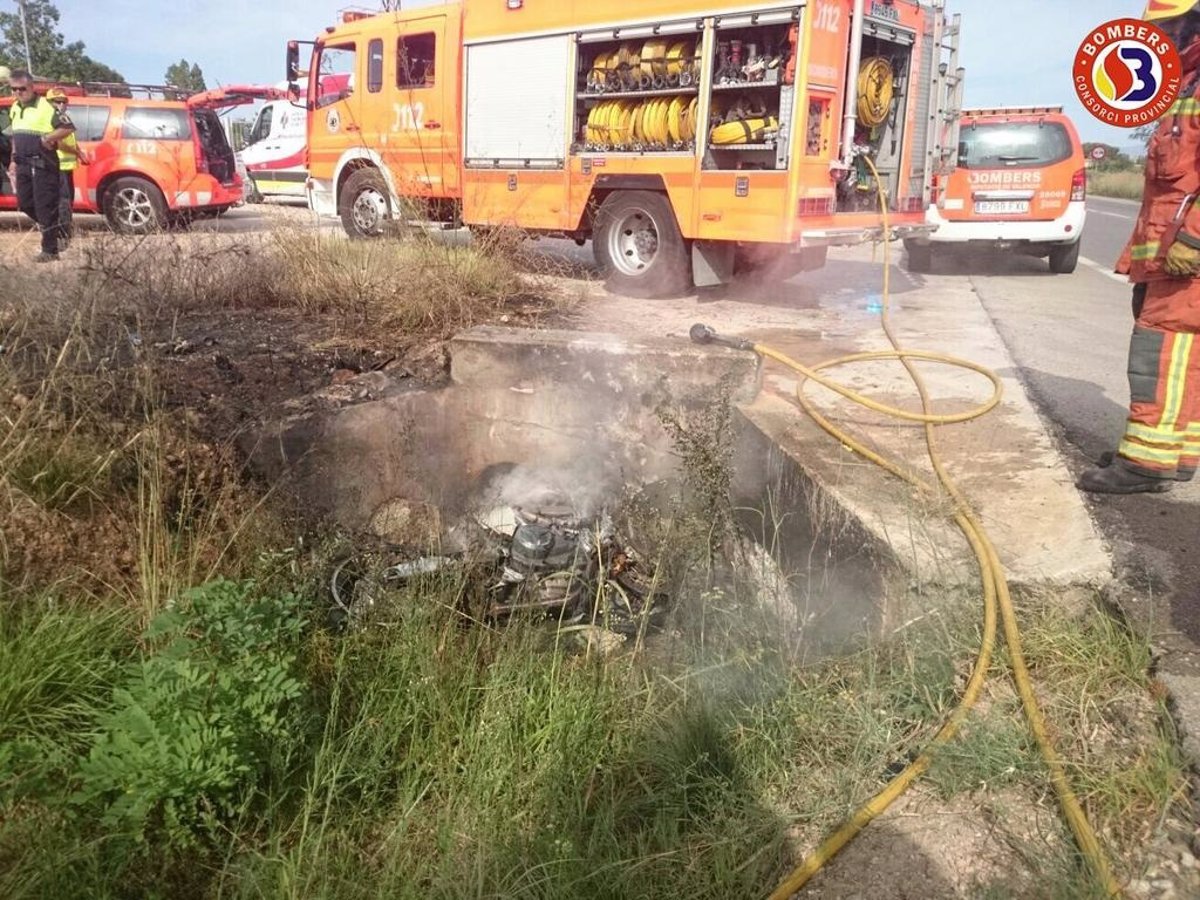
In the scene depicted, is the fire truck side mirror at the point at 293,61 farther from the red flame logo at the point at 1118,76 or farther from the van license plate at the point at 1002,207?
the red flame logo at the point at 1118,76

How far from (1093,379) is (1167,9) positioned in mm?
2548

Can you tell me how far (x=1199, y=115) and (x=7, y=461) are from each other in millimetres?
4349

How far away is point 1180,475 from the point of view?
328 cm

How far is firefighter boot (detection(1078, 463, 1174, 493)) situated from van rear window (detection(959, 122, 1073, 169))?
7.53m

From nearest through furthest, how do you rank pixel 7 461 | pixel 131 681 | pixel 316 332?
pixel 131 681 < pixel 7 461 < pixel 316 332

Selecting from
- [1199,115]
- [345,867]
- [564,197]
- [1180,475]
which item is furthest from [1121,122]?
[564,197]

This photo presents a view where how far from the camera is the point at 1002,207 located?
378 inches

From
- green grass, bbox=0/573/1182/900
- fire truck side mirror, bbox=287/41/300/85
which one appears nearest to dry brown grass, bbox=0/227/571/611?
green grass, bbox=0/573/1182/900

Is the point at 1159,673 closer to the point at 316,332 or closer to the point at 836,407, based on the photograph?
the point at 836,407

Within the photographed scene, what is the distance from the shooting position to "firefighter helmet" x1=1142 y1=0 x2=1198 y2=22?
3.03 m

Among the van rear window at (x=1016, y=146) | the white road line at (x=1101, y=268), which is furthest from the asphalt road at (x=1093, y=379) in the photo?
the van rear window at (x=1016, y=146)

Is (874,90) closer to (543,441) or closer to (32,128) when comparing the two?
(543,441)

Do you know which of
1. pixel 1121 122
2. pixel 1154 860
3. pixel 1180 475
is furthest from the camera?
pixel 1121 122

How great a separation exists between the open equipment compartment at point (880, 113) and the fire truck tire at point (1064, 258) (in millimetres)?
3599
